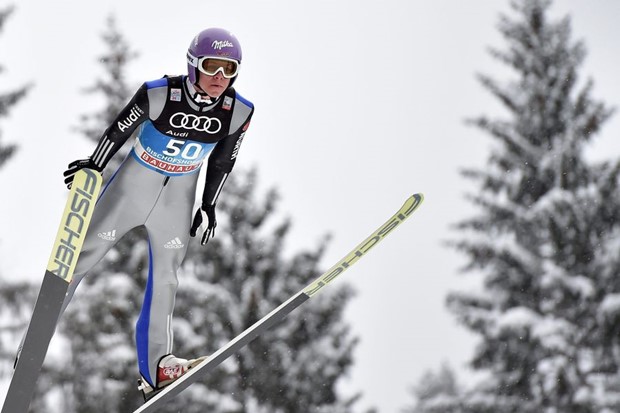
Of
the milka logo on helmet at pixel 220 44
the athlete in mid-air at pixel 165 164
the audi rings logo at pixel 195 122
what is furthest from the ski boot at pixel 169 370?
the milka logo on helmet at pixel 220 44

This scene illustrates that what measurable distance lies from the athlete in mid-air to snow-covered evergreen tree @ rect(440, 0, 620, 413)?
1033 cm

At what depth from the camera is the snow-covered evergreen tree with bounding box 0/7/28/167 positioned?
45.3ft

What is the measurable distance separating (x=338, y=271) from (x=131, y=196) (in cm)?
153

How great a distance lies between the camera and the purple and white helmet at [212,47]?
5148 mm

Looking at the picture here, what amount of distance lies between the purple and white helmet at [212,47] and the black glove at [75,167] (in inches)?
27.9

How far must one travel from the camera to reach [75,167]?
16.9 feet

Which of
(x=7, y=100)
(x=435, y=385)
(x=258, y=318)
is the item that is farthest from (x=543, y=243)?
(x=435, y=385)

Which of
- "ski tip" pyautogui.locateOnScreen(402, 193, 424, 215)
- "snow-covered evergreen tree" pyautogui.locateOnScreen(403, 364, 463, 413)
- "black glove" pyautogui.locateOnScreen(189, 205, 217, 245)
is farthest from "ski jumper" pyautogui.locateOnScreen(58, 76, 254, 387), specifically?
"snow-covered evergreen tree" pyautogui.locateOnScreen(403, 364, 463, 413)

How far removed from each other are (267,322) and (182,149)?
1.11 m

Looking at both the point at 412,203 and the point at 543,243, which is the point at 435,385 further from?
the point at 412,203

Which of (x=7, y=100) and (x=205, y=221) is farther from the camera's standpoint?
(x=7, y=100)

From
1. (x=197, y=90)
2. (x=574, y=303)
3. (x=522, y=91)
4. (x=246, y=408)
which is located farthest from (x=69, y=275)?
(x=522, y=91)

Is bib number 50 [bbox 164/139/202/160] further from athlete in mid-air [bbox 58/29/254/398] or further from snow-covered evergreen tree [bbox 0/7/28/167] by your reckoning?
snow-covered evergreen tree [bbox 0/7/28/167]

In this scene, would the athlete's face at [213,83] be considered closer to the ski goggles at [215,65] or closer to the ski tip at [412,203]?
the ski goggles at [215,65]
